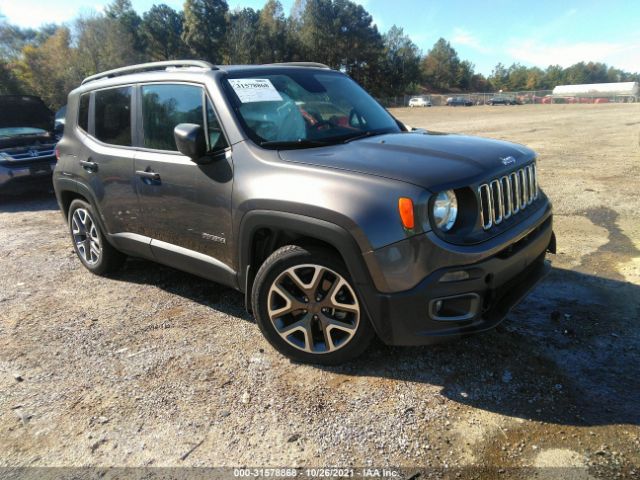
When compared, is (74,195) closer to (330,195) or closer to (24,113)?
(330,195)

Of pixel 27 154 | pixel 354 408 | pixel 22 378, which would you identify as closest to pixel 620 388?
pixel 354 408

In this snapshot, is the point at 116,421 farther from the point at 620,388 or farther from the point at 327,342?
the point at 620,388

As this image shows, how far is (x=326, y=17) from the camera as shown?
7388cm

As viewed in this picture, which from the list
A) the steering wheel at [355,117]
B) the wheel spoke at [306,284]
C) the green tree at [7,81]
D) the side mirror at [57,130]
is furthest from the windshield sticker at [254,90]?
the green tree at [7,81]

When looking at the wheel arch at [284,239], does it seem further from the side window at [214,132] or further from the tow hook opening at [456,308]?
the side window at [214,132]

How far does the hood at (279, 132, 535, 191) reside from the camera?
2.58 metres

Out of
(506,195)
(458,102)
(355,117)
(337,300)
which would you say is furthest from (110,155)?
(458,102)

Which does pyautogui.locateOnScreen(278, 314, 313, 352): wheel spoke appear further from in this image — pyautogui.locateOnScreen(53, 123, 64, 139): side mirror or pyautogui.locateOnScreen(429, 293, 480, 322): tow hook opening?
pyautogui.locateOnScreen(53, 123, 64, 139): side mirror

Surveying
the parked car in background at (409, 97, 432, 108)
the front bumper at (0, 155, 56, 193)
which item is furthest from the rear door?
the parked car in background at (409, 97, 432, 108)

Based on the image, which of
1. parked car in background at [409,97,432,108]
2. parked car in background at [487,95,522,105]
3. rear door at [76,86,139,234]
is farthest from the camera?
parked car in background at [409,97,432,108]

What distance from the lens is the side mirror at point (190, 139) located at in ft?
10.0

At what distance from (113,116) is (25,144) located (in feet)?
19.0

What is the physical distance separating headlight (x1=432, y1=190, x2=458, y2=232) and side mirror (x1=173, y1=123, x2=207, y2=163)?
157 cm

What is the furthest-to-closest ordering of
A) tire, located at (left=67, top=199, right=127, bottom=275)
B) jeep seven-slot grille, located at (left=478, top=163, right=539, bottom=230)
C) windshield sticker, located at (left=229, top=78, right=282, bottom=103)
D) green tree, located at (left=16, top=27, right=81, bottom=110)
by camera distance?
green tree, located at (left=16, top=27, right=81, bottom=110) < tire, located at (left=67, top=199, right=127, bottom=275) < windshield sticker, located at (left=229, top=78, right=282, bottom=103) < jeep seven-slot grille, located at (left=478, top=163, right=539, bottom=230)
